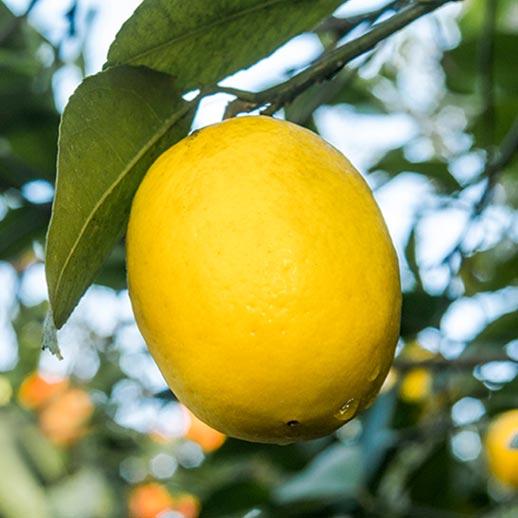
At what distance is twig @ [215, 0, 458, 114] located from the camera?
0.72 metres

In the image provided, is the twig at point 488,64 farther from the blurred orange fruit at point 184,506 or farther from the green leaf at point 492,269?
the blurred orange fruit at point 184,506

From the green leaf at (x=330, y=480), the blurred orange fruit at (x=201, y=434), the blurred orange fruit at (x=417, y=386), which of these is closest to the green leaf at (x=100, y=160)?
the green leaf at (x=330, y=480)

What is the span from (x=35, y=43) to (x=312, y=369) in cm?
111

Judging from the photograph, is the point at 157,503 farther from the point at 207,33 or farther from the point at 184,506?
the point at 207,33

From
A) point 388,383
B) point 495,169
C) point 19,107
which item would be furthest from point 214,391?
point 388,383

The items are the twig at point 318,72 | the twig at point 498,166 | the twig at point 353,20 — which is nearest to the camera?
the twig at point 318,72

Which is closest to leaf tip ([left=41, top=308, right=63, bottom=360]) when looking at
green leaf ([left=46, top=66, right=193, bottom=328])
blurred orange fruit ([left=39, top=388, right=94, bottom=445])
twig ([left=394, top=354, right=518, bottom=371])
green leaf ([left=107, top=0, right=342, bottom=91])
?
green leaf ([left=46, top=66, right=193, bottom=328])

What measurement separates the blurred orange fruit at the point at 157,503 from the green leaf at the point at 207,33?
175 cm

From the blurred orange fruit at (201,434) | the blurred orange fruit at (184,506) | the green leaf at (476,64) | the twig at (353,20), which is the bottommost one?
the blurred orange fruit at (184,506)

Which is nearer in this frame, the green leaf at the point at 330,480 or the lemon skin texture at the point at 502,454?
the green leaf at the point at 330,480

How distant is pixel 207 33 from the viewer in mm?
737

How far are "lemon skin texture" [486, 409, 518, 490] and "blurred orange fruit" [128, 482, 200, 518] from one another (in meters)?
0.86

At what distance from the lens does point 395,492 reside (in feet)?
5.52

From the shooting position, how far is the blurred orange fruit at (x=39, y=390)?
103 inches
